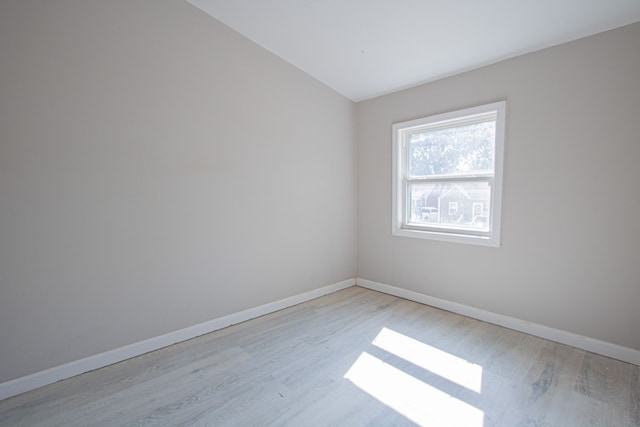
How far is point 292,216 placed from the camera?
3.24 m

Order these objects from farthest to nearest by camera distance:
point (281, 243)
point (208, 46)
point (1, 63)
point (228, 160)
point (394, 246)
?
1. point (394, 246)
2. point (281, 243)
3. point (228, 160)
4. point (208, 46)
5. point (1, 63)

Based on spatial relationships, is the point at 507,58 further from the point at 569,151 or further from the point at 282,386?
the point at 282,386

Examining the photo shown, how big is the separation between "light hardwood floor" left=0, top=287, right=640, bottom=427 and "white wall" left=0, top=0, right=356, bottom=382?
356 millimetres

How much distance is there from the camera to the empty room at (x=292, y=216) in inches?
71.5

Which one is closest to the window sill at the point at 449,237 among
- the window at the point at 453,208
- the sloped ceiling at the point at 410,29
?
the window at the point at 453,208

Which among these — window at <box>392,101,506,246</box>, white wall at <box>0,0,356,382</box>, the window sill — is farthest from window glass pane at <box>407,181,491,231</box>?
white wall at <box>0,0,356,382</box>

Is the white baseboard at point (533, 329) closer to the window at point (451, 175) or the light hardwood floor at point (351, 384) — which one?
the light hardwood floor at point (351, 384)

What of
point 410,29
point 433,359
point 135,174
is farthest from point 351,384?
point 410,29

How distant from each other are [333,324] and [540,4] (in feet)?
9.68

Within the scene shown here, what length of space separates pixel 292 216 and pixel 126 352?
73.2 inches

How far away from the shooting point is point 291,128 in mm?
3176

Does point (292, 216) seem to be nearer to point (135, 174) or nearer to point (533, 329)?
point (135, 174)

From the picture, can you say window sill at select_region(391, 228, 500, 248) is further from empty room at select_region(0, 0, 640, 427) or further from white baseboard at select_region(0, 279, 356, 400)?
white baseboard at select_region(0, 279, 356, 400)

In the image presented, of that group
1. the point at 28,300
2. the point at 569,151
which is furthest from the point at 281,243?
the point at 569,151
